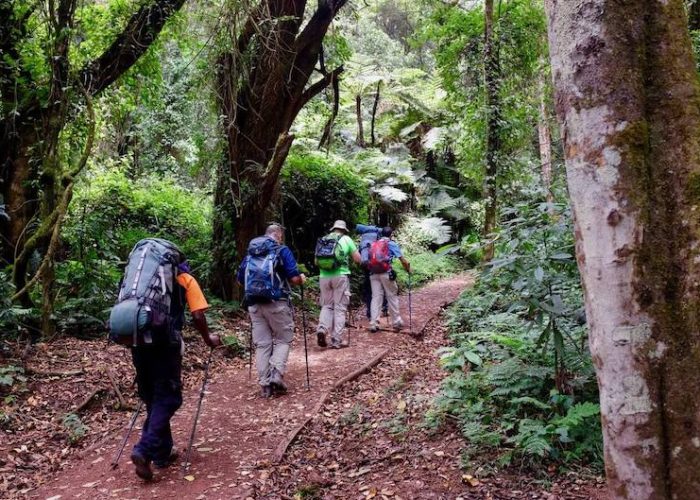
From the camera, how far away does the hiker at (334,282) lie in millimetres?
8359

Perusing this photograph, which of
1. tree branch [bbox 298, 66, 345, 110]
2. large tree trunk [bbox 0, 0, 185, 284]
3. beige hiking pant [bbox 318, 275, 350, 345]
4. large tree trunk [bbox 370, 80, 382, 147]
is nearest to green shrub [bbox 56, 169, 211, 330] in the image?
large tree trunk [bbox 0, 0, 185, 284]

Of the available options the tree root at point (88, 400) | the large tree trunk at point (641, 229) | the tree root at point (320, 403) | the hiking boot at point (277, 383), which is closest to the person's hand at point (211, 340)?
the tree root at point (320, 403)

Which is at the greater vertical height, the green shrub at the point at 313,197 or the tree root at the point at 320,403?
the green shrub at the point at 313,197

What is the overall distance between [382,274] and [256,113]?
11.9 ft

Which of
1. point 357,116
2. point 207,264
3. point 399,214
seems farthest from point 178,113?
point 207,264

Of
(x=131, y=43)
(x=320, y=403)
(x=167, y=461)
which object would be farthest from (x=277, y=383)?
(x=131, y=43)

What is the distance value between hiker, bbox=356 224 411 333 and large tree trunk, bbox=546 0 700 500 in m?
7.22

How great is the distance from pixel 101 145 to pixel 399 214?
10.2 m

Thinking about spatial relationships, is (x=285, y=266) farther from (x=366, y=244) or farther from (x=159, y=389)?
(x=366, y=244)

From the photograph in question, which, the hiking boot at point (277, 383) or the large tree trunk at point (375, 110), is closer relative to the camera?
the hiking boot at point (277, 383)

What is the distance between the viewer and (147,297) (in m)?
4.05

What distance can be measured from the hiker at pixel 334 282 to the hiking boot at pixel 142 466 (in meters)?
4.43

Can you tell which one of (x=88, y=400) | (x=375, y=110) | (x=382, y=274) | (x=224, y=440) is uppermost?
(x=375, y=110)

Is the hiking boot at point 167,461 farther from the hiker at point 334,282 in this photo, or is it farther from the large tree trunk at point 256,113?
the large tree trunk at point 256,113
